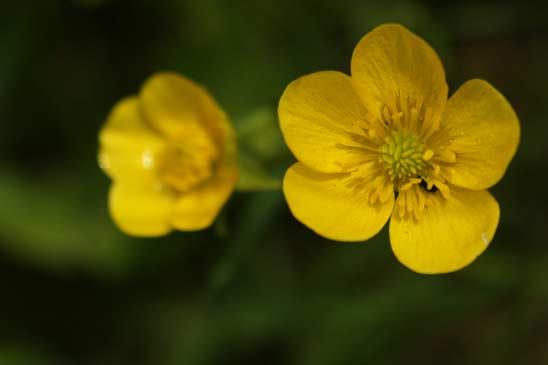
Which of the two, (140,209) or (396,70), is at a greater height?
(140,209)

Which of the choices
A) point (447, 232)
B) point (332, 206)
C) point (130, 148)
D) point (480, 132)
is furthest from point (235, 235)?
point (480, 132)

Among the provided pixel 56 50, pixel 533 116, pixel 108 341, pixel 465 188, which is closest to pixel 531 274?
pixel 533 116

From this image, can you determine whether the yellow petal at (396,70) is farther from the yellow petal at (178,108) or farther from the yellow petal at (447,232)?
the yellow petal at (178,108)

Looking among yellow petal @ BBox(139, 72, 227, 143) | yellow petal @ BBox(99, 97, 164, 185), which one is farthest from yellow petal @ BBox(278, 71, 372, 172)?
yellow petal @ BBox(99, 97, 164, 185)

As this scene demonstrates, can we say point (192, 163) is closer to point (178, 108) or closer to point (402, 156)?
point (178, 108)

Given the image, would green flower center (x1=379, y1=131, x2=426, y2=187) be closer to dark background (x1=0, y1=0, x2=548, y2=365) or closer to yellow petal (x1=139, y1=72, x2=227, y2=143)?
yellow petal (x1=139, y1=72, x2=227, y2=143)

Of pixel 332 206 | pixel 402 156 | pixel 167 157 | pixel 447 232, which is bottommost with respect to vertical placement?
pixel 447 232

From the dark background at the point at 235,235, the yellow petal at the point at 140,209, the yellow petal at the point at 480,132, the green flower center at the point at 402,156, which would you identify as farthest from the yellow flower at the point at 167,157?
the yellow petal at the point at 480,132
